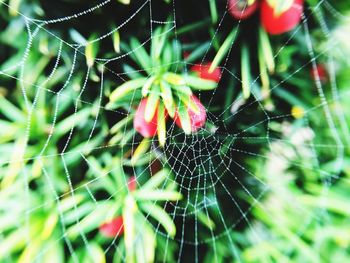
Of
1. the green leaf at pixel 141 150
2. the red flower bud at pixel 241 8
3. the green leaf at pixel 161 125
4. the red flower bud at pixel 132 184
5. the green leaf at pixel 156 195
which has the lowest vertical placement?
the green leaf at pixel 156 195

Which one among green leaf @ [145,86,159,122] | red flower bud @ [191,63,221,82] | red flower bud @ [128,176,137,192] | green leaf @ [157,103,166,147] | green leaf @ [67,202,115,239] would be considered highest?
red flower bud @ [191,63,221,82]

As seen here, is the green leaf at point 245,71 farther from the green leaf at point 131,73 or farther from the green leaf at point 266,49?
the green leaf at point 131,73

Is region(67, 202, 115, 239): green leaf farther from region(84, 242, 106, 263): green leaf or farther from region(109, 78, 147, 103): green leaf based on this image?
region(109, 78, 147, 103): green leaf

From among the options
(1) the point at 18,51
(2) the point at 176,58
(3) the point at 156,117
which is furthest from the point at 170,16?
(1) the point at 18,51

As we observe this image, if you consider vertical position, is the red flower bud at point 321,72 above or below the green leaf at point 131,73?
below

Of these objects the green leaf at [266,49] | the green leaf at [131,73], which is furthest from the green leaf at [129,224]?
the green leaf at [266,49]

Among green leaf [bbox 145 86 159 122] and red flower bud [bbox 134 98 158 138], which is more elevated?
green leaf [bbox 145 86 159 122]

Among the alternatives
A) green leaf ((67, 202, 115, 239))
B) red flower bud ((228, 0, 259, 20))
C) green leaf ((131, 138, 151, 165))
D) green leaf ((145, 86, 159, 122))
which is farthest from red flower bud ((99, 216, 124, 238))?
red flower bud ((228, 0, 259, 20))
